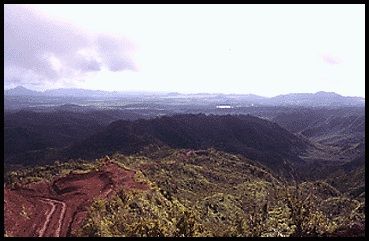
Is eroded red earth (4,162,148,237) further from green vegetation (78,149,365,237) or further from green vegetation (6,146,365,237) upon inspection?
green vegetation (78,149,365,237)

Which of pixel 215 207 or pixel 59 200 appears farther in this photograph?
pixel 215 207

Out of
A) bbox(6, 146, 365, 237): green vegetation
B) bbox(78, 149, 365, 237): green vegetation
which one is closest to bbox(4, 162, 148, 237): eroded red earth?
bbox(6, 146, 365, 237): green vegetation

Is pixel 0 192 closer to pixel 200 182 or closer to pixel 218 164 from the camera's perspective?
pixel 200 182

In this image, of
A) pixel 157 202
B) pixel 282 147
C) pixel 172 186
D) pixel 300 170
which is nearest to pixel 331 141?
pixel 282 147

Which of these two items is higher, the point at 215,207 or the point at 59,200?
the point at 59,200

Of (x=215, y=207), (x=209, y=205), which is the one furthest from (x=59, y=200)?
(x=215, y=207)

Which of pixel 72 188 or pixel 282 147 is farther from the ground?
pixel 72 188

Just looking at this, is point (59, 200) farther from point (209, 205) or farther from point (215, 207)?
point (215, 207)

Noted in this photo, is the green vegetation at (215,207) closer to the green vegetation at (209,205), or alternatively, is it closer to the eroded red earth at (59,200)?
the green vegetation at (209,205)

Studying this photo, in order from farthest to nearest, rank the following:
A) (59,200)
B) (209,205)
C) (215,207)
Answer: (209,205) < (215,207) < (59,200)
